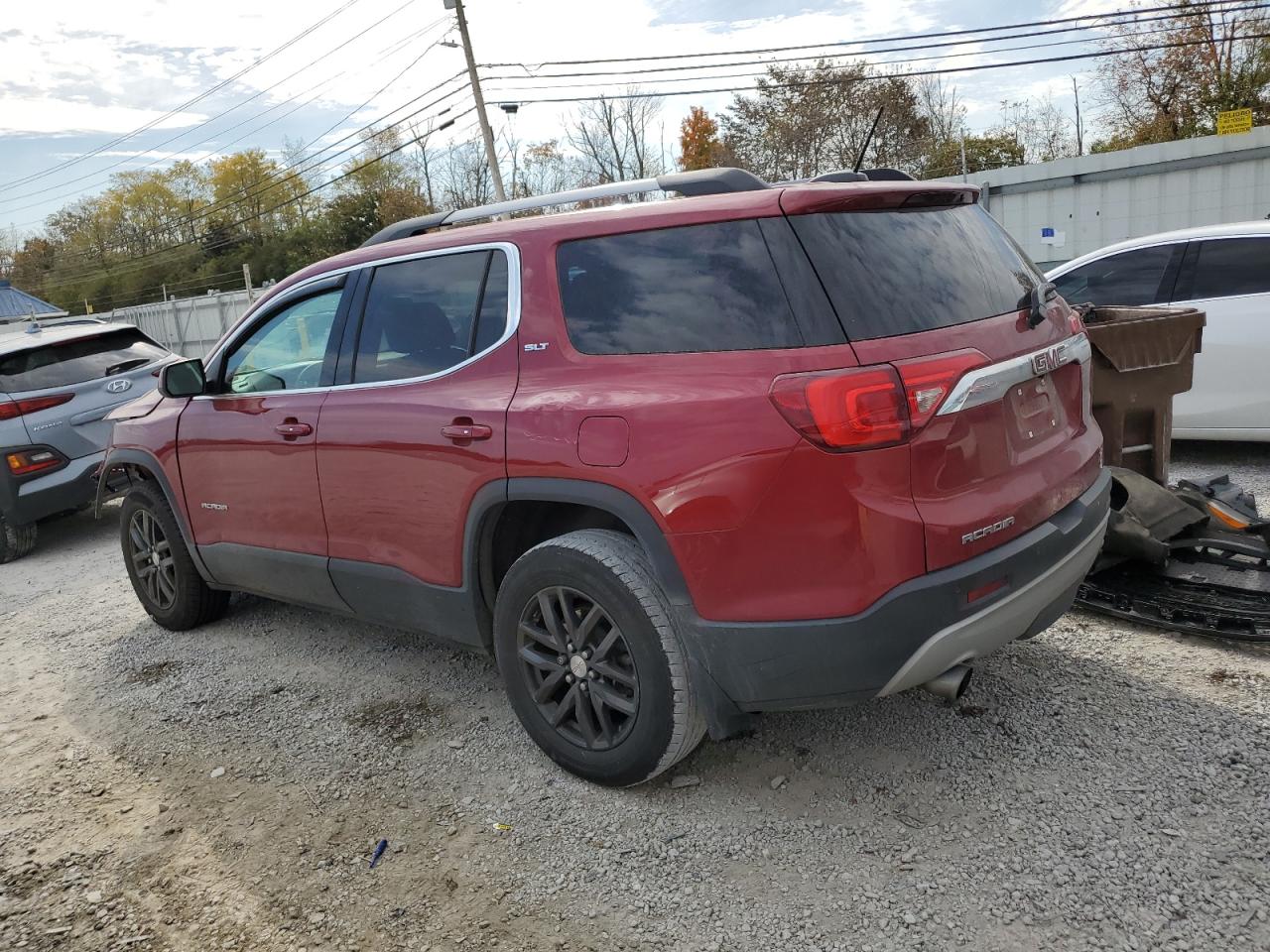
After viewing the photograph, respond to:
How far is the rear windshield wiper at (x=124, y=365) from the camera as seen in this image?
25.3 ft

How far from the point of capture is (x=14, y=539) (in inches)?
287

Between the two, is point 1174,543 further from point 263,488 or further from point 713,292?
point 263,488

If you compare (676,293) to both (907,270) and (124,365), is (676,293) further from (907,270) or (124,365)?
(124,365)

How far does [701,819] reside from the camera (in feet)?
9.24

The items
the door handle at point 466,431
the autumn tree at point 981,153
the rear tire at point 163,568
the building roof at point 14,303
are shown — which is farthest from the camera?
the autumn tree at point 981,153

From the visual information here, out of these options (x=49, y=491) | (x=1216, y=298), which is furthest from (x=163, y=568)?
(x=1216, y=298)

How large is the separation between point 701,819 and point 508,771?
0.75m

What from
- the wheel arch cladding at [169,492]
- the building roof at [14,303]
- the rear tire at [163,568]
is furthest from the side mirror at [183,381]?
the building roof at [14,303]

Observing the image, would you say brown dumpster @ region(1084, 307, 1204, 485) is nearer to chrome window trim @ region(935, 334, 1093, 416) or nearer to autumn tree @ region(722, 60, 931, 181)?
chrome window trim @ region(935, 334, 1093, 416)

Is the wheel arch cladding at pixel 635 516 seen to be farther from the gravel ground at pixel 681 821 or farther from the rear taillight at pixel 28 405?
the rear taillight at pixel 28 405

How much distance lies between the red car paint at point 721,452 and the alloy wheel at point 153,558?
1.89 meters

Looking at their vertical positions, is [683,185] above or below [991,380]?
above

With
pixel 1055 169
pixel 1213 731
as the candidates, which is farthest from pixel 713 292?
pixel 1055 169

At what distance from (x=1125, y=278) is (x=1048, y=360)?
167 inches
